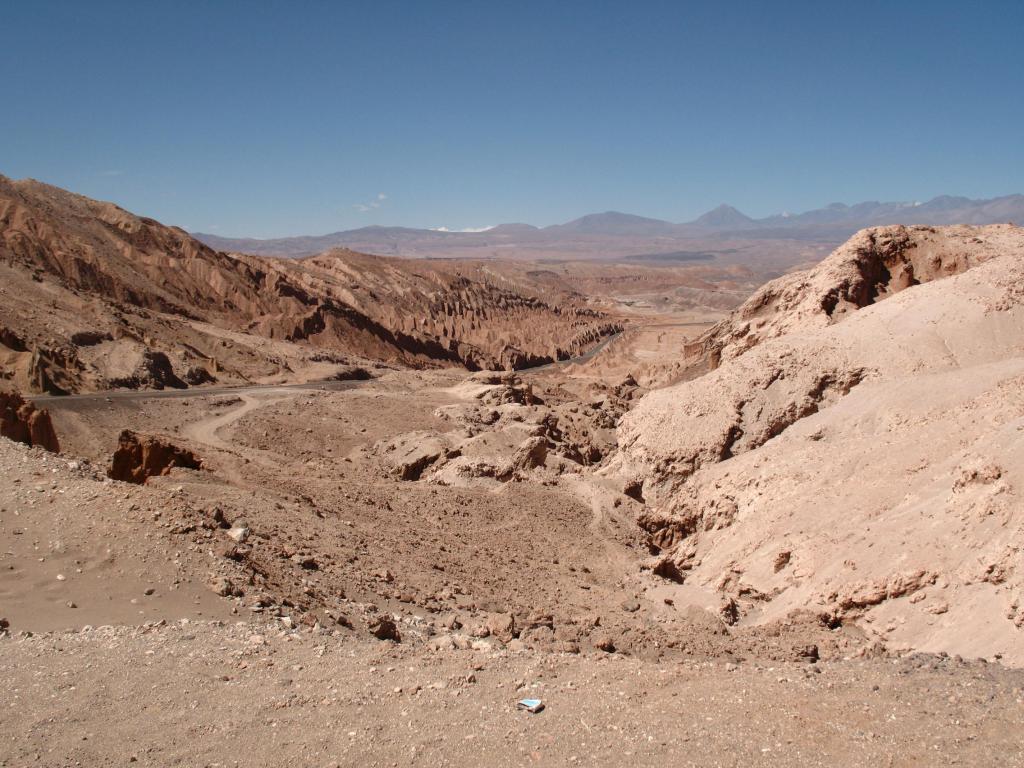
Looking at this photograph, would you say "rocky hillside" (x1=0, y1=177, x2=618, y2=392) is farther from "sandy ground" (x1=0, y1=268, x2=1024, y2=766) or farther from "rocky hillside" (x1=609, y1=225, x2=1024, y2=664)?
"rocky hillside" (x1=609, y1=225, x2=1024, y2=664)

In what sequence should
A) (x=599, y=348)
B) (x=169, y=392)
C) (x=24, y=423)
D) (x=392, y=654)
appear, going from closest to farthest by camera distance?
(x=392, y=654), (x=24, y=423), (x=169, y=392), (x=599, y=348)

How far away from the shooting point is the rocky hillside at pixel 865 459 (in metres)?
8.62

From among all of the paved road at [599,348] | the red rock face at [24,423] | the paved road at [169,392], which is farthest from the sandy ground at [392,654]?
the paved road at [599,348]

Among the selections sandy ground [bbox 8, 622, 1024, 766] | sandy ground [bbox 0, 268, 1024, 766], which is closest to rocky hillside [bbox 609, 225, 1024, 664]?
sandy ground [bbox 0, 268, 1024, 766]

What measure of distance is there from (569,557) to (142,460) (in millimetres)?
7623

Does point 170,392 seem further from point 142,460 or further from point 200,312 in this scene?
point 200,312

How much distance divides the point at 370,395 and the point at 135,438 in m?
15.0

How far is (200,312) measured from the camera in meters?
42.3

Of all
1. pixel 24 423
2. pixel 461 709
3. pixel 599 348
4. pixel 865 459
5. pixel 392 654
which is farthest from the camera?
pixel 599 348

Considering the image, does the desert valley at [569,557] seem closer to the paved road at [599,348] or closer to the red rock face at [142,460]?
the red rock face at [142,460]

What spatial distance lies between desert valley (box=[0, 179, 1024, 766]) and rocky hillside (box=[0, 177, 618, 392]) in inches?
28.3

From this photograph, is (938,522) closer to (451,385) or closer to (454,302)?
(451,385)

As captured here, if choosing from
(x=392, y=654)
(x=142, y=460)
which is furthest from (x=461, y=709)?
(x=142, y=460)

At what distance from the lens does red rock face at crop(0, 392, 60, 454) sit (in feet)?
45.4
